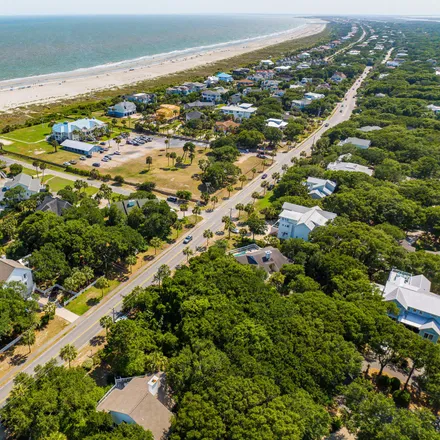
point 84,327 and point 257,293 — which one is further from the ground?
point 257,293

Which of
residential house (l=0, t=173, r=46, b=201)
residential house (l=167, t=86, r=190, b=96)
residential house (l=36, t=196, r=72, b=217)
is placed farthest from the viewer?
residential house (l=167, t=86, r=190, b=96)

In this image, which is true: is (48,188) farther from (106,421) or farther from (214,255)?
(106,421)

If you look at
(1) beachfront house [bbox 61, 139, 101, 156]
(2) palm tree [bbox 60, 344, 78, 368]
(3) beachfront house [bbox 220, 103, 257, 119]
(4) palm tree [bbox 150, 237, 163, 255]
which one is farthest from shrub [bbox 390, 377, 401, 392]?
(3) beachfront house [bbox 220, 103, 257, 119]

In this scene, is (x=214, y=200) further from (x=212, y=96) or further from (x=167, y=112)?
(x=212, y=96)

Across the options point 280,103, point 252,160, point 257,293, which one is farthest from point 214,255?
point 280,103

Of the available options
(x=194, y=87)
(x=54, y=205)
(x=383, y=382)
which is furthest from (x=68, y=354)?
(x=194, y=87)

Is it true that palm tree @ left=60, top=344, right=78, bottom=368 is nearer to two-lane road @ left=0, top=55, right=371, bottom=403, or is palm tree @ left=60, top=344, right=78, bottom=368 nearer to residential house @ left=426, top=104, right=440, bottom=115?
two-lane road @ left=0, top=55, right=371, bottom=403
